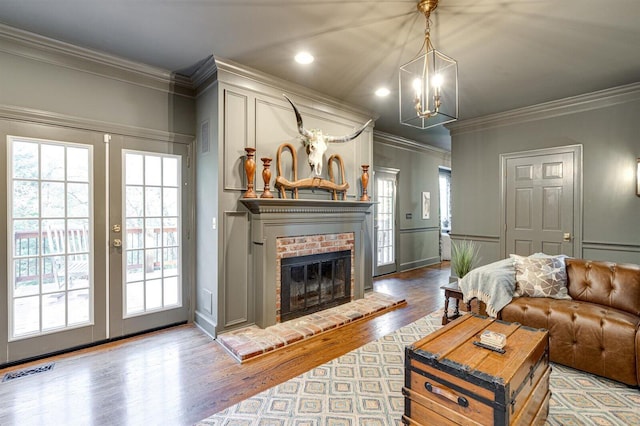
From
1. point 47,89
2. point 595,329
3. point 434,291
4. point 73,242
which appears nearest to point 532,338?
point 595,329

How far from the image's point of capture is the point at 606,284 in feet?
9.14

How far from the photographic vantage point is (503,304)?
2932 millimetres

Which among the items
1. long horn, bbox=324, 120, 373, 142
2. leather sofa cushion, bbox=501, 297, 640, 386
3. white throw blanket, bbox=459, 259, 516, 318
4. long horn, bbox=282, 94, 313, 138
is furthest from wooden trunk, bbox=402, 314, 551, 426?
long horn, bbox=324, 120, 373, 142

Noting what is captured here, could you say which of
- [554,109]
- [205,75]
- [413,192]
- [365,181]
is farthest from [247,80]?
[413,192]

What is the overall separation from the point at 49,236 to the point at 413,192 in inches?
244

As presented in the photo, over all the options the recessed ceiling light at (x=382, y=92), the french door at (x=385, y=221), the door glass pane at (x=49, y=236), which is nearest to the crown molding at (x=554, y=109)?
the french door at (x=385, y=221)

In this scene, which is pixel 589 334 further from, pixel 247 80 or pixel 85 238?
pixel 85 238

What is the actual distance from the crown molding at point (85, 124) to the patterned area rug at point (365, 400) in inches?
111

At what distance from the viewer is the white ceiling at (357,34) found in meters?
2.39

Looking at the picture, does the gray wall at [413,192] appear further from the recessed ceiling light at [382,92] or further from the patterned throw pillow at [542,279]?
the patterned throw pillow at [542,279]

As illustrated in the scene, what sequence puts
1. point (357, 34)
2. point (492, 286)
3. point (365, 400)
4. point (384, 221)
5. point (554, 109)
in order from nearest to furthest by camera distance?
point (365, 400), point (357, 34), point (492, 286), point (554, 109), point (384, 221)

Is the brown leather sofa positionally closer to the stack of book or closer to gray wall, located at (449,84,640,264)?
the stack of book

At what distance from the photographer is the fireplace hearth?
3.64 meters

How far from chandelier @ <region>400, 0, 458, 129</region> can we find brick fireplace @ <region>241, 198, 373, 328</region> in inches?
57.1
